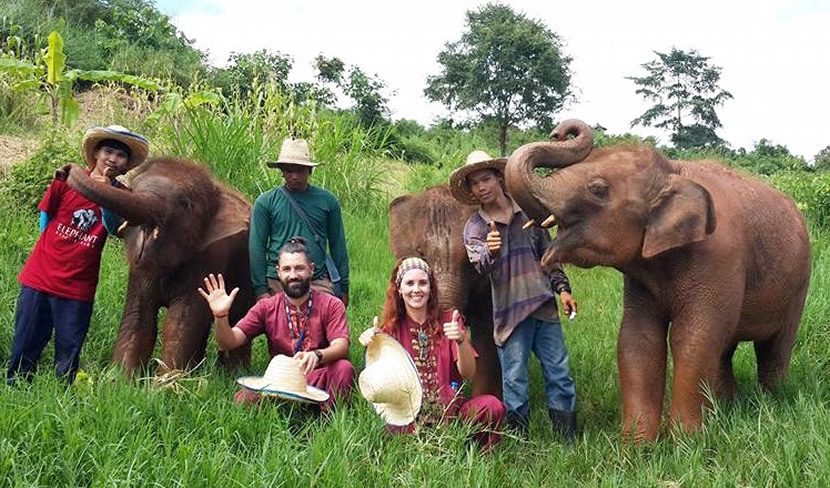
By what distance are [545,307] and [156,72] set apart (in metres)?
13.9

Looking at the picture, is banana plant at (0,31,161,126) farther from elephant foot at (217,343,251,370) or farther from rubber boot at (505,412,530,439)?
rubber boot at (505,412,530,439)

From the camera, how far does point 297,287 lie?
418cm

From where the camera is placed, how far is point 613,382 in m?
5.30

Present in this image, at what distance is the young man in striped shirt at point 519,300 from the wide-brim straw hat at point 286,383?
1.09m

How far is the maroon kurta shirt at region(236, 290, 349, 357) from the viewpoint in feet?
13.9

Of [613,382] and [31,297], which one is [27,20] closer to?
[31,297]

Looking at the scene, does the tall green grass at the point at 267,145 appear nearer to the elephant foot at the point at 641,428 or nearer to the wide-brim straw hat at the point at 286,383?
the wide-brim straw hat at the point at 286,383

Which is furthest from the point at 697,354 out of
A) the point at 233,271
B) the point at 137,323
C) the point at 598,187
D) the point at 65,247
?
the point at 65,247

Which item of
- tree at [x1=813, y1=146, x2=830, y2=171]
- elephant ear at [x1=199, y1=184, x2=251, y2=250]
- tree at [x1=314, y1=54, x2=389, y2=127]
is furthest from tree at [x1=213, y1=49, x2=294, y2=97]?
tree at [x1=813, y1=146, x2=830, y2=171]

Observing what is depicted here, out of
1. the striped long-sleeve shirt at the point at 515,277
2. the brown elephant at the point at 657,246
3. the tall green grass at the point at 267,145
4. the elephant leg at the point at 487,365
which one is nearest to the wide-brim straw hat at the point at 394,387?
the striped long-sleeve shirt at the point at 515,277

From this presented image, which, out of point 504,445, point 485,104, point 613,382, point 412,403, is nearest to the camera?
point 412,403

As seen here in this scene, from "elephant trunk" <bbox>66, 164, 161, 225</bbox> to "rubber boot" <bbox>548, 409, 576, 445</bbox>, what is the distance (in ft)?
8.05

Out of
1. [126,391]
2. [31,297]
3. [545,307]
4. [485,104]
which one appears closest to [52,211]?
[31,297]

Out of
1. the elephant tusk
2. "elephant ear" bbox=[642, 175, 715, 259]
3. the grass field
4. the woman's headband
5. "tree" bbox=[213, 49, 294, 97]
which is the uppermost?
"tree" bbox=[213, 49, 294, 97]
